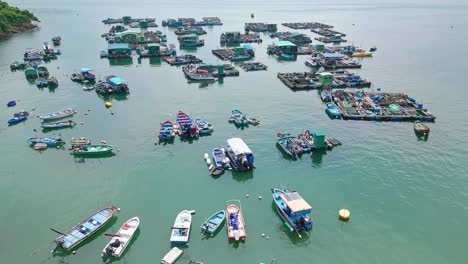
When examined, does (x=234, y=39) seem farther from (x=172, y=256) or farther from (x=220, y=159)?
(x=172, y=256)

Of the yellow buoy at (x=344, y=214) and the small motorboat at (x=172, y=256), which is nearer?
the small motorboat at (x=172, y=256)

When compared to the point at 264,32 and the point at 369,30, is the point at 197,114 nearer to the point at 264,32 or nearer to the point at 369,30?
the point at 264,32

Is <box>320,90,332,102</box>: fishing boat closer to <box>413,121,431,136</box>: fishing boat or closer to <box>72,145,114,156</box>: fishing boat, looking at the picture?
<box>413,121,431,136</box>: fishing boat

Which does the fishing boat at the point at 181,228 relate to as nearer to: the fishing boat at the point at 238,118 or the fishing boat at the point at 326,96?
the fishing boat at the point at 238,118

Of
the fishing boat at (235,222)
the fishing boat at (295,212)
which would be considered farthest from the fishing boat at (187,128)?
the fishing boat at (295,212)

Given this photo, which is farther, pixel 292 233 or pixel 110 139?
pixel 110 139

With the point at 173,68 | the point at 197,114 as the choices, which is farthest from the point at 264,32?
the point at 197,114

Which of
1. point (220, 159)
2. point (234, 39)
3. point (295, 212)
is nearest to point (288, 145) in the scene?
point (220, 159)
